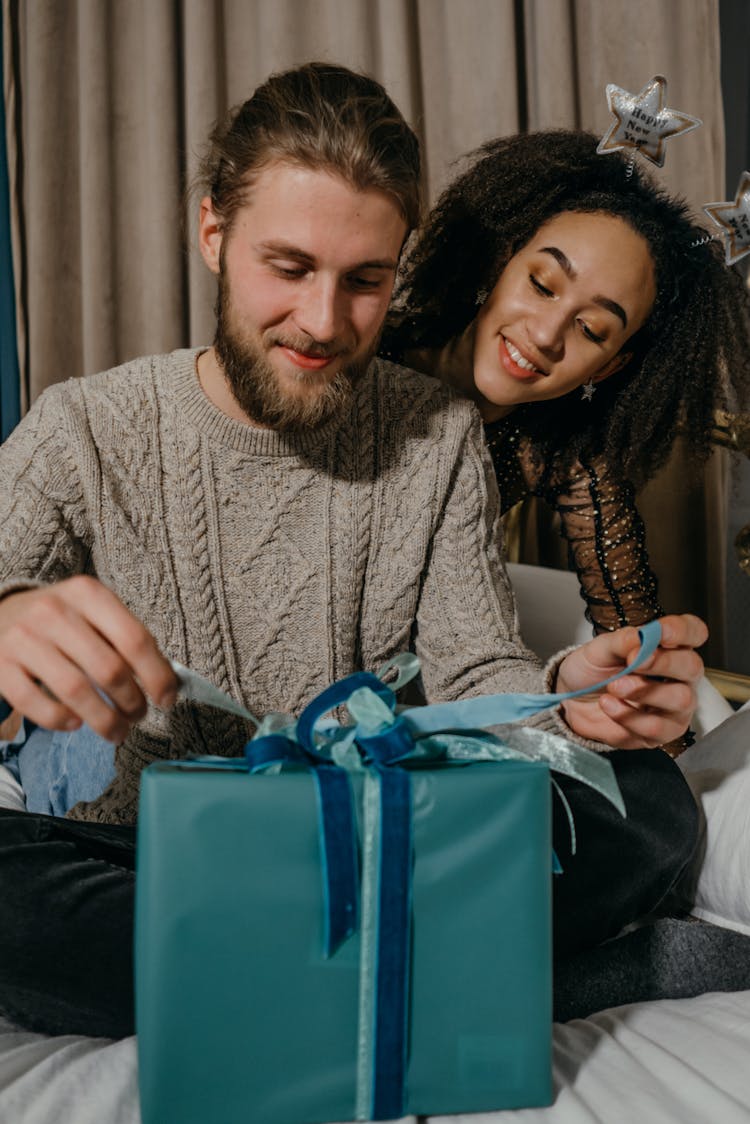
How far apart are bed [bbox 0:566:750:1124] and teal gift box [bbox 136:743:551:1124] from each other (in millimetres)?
35

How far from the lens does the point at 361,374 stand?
104 centimetres

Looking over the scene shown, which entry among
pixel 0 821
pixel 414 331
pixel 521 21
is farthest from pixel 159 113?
pixel 0 821

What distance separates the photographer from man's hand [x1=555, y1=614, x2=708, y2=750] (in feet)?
2.50

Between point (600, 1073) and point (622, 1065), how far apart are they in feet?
0.07

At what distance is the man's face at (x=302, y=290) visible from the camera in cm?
94

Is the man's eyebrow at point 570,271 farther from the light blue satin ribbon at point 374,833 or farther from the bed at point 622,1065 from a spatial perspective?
the light blue satin ribbon at point 374,833

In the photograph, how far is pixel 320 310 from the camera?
95 cm

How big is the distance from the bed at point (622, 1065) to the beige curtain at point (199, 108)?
1.06 metres

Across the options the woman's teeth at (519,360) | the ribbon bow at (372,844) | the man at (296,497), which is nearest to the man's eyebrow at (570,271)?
the woman's teeth at (519,360)

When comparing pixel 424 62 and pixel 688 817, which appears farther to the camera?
pixel 424 62

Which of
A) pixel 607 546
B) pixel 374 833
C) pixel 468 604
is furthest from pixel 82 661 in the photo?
pixel 607 546

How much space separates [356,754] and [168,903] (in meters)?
0.14

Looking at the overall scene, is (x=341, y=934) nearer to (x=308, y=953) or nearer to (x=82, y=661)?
(x=308, y=953)

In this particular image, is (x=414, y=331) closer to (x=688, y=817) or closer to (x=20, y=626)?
(x=688, y=817)
